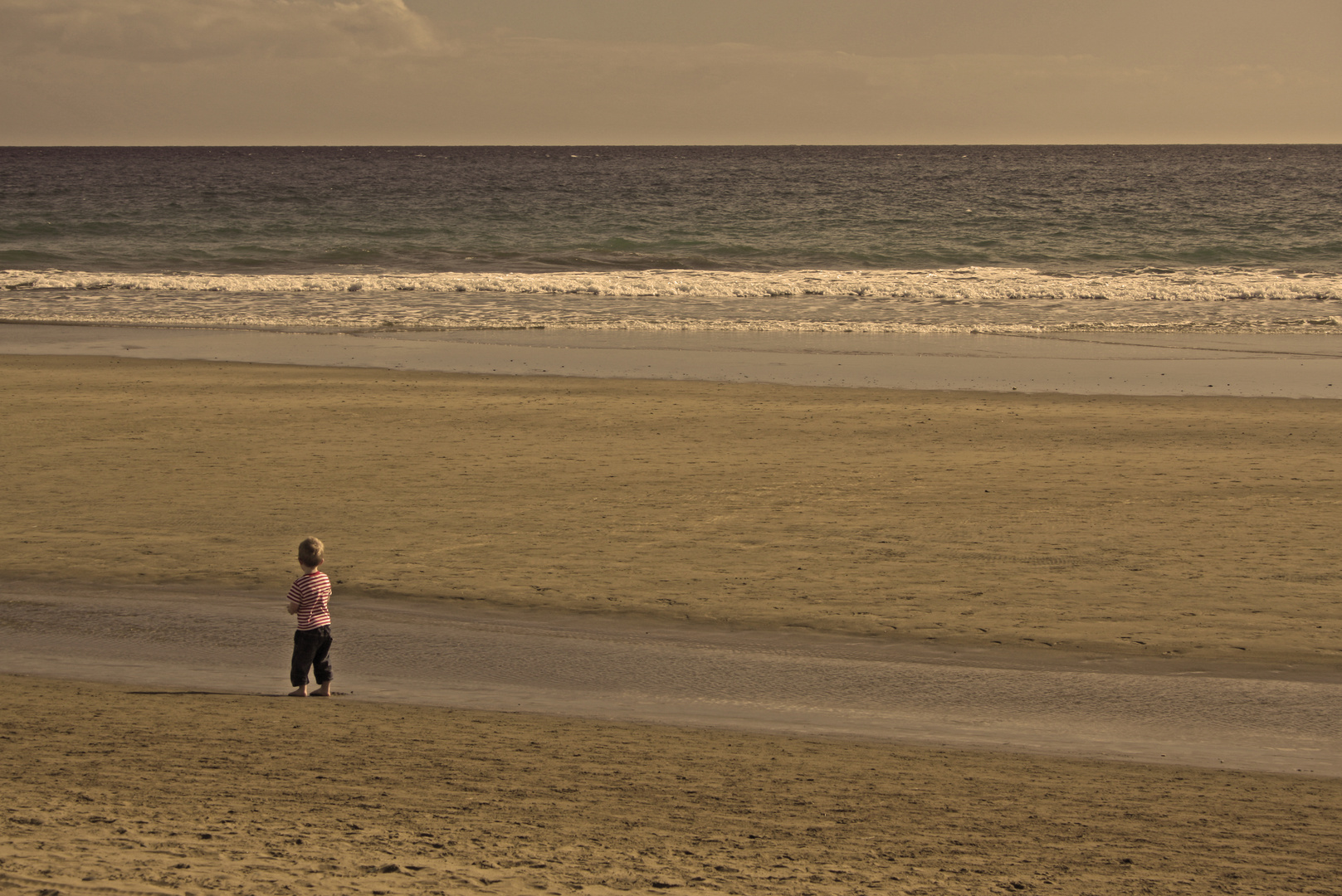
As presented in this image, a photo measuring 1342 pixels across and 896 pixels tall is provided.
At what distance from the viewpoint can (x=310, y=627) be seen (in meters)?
6.20

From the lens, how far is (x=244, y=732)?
216 inches

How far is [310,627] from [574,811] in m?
2.29

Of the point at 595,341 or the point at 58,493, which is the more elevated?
the point at 595,341

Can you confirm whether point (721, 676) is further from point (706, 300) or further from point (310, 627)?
point (706, 300)

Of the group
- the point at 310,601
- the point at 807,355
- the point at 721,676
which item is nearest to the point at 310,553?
the point at 310,601

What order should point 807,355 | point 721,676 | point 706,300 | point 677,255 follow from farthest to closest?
point 677,255, point 706,300, point 807,355, point 721,676

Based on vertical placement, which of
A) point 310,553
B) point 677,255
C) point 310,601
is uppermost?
point 677,255

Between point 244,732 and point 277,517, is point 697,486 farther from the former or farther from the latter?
point 244,732

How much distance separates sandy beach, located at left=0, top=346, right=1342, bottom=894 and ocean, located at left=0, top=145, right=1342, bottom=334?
8948 mm

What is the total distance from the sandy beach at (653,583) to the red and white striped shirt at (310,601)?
47 cm

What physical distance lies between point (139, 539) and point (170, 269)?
89.1ft

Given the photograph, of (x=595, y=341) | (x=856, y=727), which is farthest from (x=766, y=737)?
(x=595, y=341)

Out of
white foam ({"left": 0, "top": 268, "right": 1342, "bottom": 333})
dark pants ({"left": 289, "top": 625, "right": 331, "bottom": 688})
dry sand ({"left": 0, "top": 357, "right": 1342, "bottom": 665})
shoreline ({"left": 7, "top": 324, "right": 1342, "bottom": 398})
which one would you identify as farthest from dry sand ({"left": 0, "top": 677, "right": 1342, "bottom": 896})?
white foam ({"left": 0, "top": 268, "right": 1342, "bottom": 333})

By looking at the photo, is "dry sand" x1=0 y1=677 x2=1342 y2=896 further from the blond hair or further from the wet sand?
the blond hair
